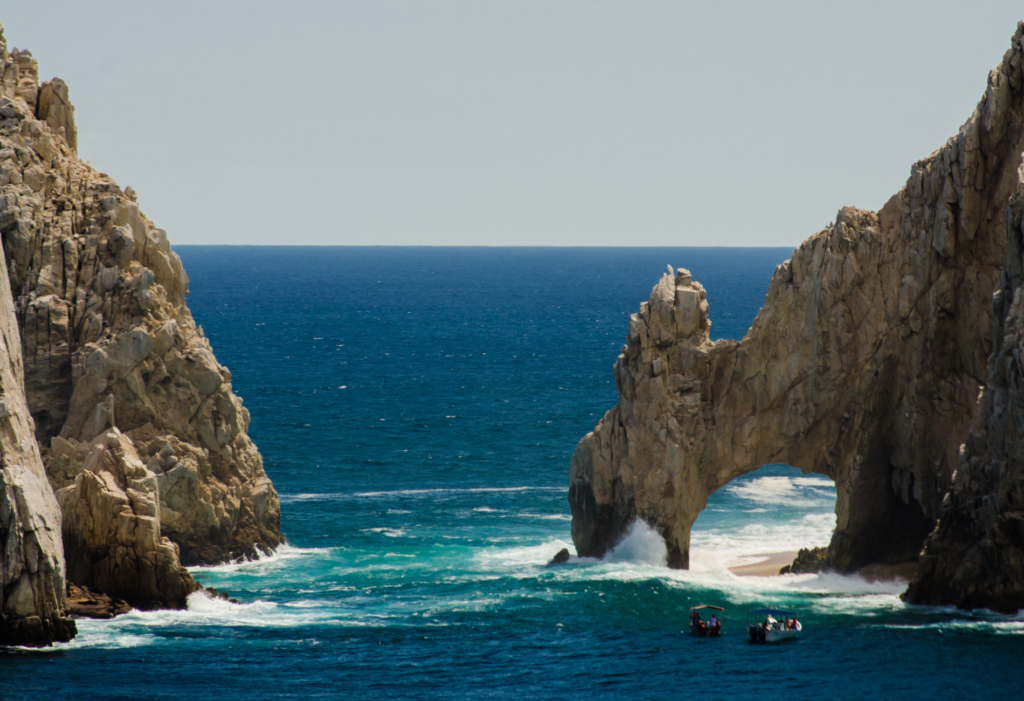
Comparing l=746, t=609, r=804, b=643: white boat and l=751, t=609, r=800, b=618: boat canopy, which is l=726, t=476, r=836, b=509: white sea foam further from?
l=746, t=609, r=804, b=643: white boat

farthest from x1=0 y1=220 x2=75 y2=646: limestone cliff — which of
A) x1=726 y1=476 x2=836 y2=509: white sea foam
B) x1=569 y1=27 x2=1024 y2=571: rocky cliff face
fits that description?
x1=726 y1=476 x2=836 y2=509: white sea foam

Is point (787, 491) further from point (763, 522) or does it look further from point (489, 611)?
point (489, 611)

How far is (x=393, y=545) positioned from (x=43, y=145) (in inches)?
1169

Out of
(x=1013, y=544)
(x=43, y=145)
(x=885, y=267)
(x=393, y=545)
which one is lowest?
(x=393, y=545)

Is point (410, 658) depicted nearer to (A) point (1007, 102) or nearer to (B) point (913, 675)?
(B) point (913, 675)

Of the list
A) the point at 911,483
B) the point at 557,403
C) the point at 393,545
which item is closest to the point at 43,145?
the point at 393,545

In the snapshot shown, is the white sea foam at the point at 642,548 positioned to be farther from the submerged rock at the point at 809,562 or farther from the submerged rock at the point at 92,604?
the submerged rock at the point at 92,604

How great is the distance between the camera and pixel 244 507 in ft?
220

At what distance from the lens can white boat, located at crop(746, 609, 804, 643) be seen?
48.5m

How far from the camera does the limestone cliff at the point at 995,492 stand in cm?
4756

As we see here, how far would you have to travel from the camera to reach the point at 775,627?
48.8 meters

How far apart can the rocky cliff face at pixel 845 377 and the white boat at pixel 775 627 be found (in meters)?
11.6

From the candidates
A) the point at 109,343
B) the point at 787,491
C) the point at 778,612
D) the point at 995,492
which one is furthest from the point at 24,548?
the point at 787,491

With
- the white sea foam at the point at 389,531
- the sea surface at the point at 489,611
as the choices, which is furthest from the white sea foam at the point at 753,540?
the white sea foam at the point at 389,531
